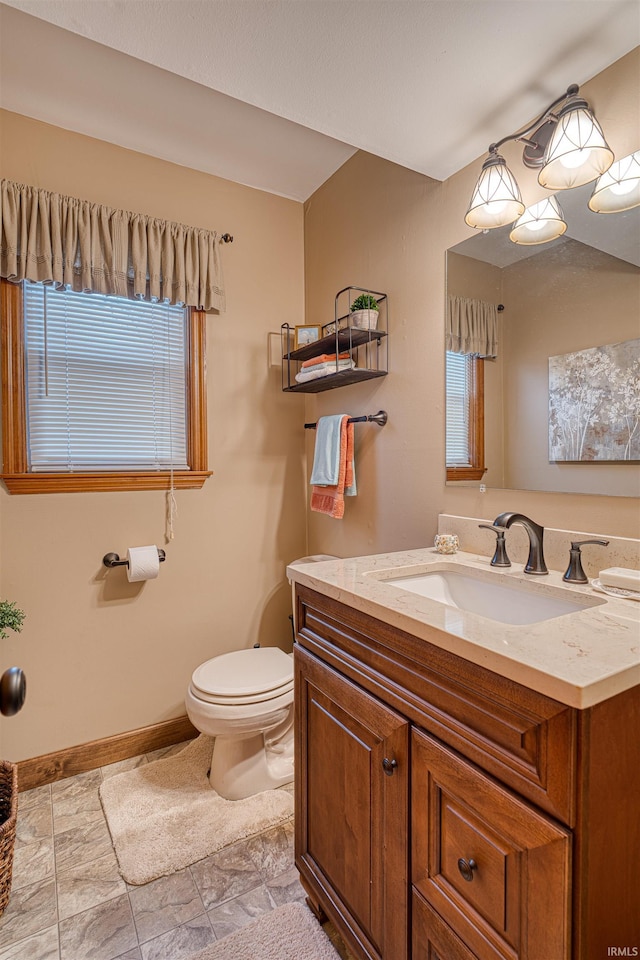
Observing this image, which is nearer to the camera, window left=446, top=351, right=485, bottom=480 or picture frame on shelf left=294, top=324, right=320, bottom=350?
window left=446, top=351, right=485, bottom=480

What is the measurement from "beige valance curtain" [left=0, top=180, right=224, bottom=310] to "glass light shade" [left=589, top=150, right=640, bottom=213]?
156cm

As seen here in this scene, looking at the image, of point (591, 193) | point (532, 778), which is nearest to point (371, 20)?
point (591, 193)

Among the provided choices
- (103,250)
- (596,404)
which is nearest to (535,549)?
(596,404)

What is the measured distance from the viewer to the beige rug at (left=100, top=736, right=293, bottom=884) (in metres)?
1.47

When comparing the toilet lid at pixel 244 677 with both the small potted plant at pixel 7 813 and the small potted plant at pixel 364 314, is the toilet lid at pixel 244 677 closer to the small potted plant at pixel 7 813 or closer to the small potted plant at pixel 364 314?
the small potted plant at pixel 7 813

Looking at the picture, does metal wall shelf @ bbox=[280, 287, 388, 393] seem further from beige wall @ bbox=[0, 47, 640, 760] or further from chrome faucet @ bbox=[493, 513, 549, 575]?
chrome faucet @ bbox=[493, 513, 549, 575]

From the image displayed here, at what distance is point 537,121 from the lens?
48.3 inches

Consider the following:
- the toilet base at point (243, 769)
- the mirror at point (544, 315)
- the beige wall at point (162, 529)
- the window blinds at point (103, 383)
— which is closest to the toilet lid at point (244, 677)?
the toilet base at point (243, 769)

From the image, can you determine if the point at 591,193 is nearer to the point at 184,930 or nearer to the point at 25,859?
the point at 184,930

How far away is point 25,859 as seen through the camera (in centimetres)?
149

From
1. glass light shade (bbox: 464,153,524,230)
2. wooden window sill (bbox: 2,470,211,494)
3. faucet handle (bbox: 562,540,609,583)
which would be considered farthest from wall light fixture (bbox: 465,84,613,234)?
wooden window sill (bbox: 2,470,211,494)

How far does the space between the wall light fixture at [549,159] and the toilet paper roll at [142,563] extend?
5.71 ft

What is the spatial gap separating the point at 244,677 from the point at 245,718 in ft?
0.55

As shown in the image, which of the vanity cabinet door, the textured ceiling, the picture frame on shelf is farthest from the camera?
the picture frame on shelf
